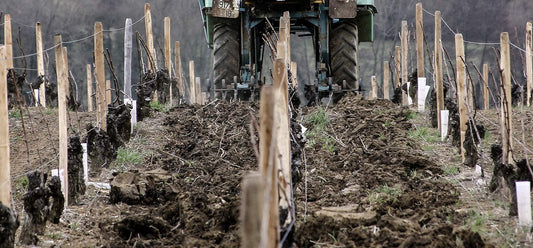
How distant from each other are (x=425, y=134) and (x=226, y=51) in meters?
3.30

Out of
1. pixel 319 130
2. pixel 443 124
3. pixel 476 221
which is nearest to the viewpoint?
pixel 476 221

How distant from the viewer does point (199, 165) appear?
6.46 m

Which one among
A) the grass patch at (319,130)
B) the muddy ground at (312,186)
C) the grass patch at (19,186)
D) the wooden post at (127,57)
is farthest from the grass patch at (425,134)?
the grass patch at (19,186)

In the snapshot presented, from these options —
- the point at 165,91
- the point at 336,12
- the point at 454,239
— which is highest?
the point at 336,12

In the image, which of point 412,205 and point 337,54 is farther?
point 337,54

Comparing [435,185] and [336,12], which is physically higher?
[336,12]

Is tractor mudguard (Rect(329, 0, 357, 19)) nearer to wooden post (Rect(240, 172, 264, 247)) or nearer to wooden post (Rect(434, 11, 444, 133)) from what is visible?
wooden post (Rect(434, 11, 444, 133))

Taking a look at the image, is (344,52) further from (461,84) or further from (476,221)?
(476,221)

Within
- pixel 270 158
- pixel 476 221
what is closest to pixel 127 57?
pixel 476 221

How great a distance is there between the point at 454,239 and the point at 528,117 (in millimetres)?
4331

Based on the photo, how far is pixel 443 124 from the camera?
6766mm

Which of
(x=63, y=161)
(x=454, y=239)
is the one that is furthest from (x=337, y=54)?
(x=454, y=239)

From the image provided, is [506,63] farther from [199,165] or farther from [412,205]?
[199,165]

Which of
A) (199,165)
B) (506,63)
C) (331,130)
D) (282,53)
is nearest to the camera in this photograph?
(282,53)
